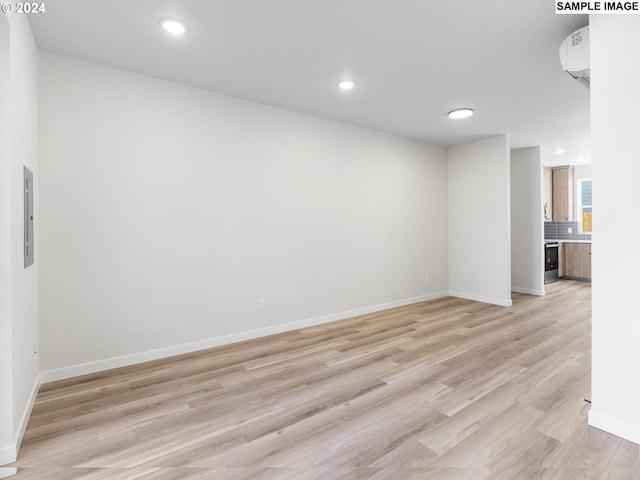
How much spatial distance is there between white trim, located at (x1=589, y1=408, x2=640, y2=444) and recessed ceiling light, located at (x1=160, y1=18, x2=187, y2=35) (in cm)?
371

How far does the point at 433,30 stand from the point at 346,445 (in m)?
2.81

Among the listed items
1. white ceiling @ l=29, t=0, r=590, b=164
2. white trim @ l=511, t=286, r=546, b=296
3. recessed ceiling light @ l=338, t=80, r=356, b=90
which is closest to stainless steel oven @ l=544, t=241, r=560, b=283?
white trim @ l=511, t=286, r=546, b=296

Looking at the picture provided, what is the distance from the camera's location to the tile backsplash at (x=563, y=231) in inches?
295

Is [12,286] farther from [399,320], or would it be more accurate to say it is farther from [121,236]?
[399,320]

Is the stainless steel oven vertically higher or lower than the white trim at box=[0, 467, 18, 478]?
higher

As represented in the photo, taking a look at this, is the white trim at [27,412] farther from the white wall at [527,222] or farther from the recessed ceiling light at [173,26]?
the white wall at [527,222]

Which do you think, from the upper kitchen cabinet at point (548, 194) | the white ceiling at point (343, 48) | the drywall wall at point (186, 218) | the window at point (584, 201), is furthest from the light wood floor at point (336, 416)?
the window at point (584, 201)

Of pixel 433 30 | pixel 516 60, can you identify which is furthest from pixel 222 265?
pixel 516 60

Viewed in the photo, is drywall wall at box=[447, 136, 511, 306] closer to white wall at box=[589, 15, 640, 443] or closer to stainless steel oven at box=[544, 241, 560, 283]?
stainless steel oven at box=[544, 241, 560, 283]

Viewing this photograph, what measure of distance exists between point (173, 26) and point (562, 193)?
8.67 m

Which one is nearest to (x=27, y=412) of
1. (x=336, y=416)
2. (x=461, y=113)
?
(x=336, y=416)

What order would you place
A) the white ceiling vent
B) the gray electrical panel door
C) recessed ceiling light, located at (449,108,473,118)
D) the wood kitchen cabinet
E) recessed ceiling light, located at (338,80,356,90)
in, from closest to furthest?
→ the gray electrical panel door
the white ceiling vent
recessed ceiling light, located at (338,80,356,90)
recessed ceiling light, located at (449,108,473,118)
the wood kitchen cabinet

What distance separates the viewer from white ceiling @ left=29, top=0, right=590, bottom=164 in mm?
2096

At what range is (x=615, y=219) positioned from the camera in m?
1.81
